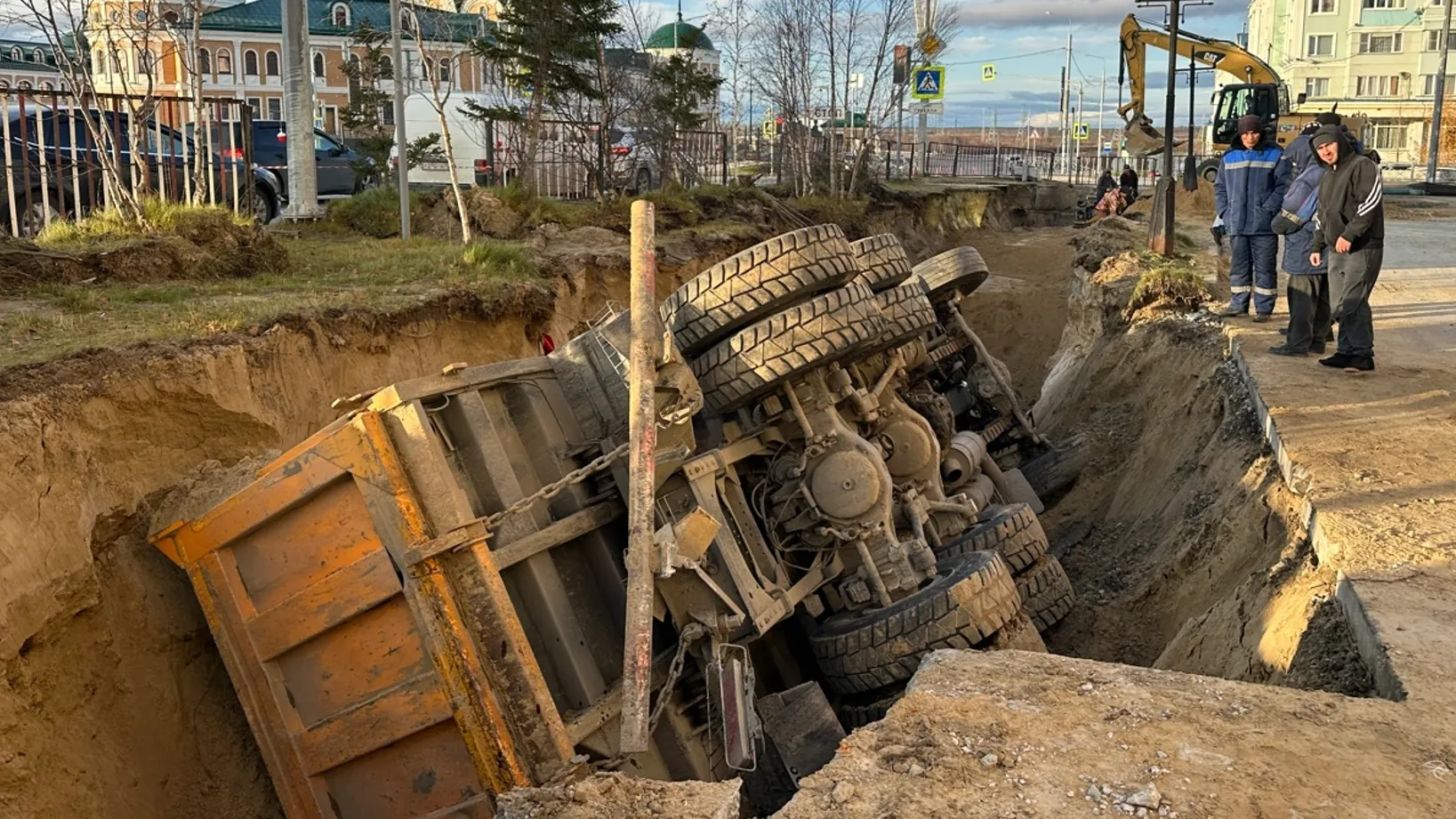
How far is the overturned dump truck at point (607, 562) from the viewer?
452 centimetres

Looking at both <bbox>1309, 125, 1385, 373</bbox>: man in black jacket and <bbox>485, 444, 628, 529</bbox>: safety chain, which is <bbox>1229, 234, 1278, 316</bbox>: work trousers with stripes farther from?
<bbox>485, 444, 628, 529</bbox>: safety chain

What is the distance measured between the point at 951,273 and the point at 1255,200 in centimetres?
281

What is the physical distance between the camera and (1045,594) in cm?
673

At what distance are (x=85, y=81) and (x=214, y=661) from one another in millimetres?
7179

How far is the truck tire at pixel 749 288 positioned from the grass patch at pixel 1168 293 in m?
6.92

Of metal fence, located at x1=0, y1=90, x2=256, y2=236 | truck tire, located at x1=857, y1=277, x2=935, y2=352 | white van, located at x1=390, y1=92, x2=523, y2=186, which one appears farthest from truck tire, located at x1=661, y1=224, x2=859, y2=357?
white van, located at x1=390, y1=92, x2=523, y2=186

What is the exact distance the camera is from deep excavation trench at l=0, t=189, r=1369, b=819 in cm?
502

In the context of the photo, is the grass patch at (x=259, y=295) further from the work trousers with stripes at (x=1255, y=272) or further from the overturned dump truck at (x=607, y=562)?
the work trousers with stripes at (x=1255, y=272)

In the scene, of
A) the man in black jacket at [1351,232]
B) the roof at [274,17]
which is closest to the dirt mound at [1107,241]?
the man in black jacket at [1351,232]

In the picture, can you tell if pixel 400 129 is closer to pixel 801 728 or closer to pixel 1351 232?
pixel 1351 232

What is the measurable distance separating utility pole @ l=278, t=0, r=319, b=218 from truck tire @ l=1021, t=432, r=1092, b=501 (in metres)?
9.44

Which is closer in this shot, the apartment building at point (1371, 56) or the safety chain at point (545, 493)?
the safety chain at point (545, 493)

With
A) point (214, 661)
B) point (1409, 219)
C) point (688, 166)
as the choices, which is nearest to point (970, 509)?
point (214, 661)

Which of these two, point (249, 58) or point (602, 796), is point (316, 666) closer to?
point (602, 796)
